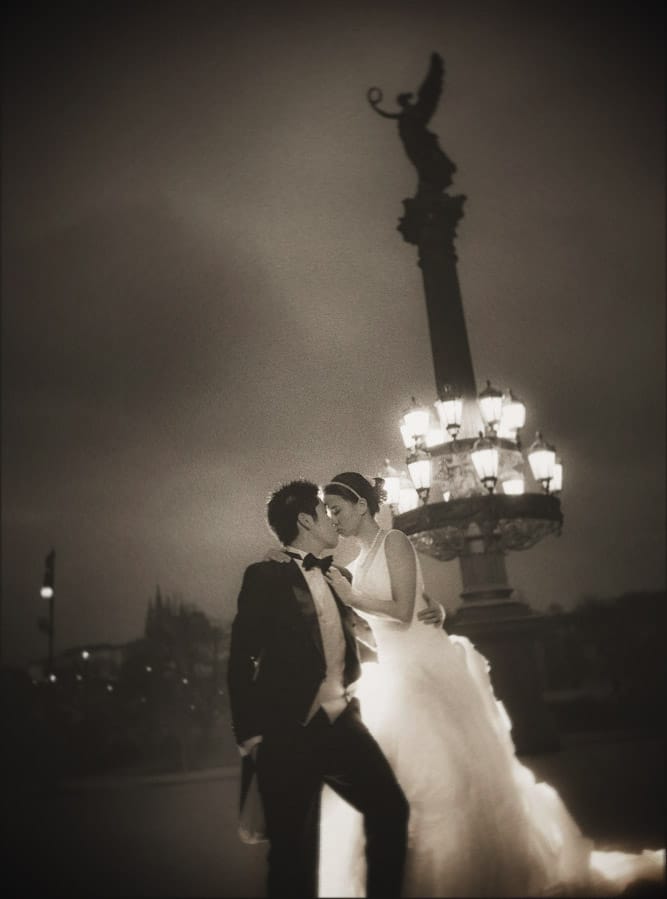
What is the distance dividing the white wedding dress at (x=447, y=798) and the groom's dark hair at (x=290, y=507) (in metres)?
0.55

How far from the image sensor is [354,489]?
2.97 metres

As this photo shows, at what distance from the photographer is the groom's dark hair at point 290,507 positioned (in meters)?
2.58

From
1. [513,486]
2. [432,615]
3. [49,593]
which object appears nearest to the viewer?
[432,615]

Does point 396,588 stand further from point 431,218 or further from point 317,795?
point 431,218

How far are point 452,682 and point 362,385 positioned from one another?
78.2 inches

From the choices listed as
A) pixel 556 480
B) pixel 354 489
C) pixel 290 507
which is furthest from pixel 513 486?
pixel 290 507

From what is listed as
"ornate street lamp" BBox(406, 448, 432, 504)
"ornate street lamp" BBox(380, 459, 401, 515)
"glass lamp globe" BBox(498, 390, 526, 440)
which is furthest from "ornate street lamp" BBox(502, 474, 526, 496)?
"ornate street lamp" BBox(380, 459, 401, 515)

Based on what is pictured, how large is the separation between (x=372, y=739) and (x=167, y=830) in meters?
3.31

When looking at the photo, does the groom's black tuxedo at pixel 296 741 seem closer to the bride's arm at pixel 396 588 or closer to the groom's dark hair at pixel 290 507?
the groom's dark hair at pixel 290 507

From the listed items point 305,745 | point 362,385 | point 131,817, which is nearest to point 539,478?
point 362,385

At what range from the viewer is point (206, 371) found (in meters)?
4.10

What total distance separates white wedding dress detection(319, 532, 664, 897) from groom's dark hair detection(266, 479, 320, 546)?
0.55m

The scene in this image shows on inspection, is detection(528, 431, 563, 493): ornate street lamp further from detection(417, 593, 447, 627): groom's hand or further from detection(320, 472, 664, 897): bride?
detection(417, 593, 447, 627): groom's hand

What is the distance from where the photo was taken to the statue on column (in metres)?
11.4
